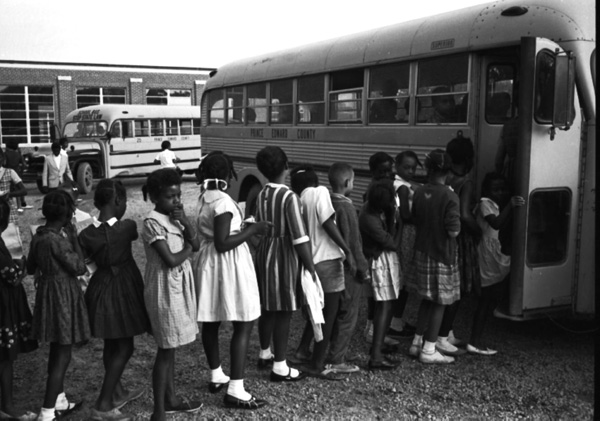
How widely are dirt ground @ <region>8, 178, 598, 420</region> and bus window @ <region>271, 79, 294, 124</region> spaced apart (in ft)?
15.1

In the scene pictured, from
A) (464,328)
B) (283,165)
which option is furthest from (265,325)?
(464,328)

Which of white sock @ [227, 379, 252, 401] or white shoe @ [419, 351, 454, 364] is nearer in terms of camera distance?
white sock @ [227, 379, 252, 401]

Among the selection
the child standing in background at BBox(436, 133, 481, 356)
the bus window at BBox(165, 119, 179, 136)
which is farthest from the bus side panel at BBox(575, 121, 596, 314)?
the bus window at BBox(165, 119, 179, 136)

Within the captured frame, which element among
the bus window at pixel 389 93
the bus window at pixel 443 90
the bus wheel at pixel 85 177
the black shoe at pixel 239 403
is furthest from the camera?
the bus wheel at pixel 85 177

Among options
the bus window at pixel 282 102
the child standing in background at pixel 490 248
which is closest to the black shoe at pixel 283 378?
the child standing in background at pixel 490 248

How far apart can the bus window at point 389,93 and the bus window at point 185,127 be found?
13958mm

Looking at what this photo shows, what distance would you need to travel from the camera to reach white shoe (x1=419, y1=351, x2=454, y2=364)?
190 inches

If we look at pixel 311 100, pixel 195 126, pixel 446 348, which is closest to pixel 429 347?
pixel 446 348

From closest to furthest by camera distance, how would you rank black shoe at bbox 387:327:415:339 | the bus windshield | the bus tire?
black shoe at bbox 387:327:415:339
the bus tire
the bus windshield

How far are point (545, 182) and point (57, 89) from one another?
30.6 meters

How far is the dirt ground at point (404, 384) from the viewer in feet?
13.2

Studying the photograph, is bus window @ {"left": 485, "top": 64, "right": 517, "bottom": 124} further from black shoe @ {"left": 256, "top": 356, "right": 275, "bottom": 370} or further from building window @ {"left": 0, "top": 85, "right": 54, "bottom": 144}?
building window @ {"left": 0, "top": 85, "right": 54, "bottom": 144}

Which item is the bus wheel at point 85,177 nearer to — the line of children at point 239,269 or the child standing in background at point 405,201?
the child standing in background at point 405,201

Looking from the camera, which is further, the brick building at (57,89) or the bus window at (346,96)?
the brick building at (57,89)
